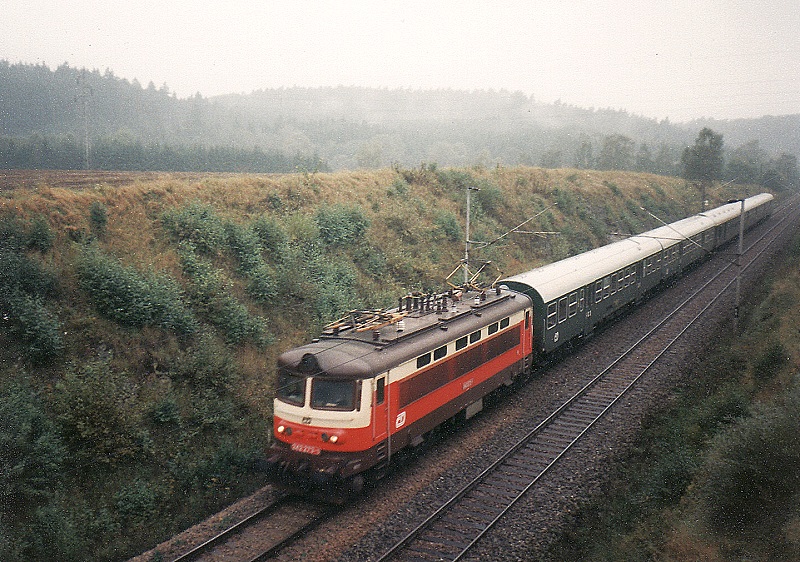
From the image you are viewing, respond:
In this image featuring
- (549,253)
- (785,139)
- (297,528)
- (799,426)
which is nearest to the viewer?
(799,426)

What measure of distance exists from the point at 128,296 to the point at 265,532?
8929 millimetres

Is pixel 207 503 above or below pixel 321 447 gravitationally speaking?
below

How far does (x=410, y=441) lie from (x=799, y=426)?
28.1 feet

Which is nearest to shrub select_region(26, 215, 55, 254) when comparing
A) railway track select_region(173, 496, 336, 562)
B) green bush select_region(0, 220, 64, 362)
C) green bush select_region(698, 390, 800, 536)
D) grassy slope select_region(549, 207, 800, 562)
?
green bush select_region(0, 220, 64, 362)

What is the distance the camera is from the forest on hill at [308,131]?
37.2m

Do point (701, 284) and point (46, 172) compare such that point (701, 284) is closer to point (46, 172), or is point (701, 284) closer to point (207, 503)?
point (207, 503)

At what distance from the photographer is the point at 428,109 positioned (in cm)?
17375

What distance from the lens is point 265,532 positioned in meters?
13.2

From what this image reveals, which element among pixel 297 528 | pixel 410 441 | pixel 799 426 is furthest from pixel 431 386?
pixel 799 426

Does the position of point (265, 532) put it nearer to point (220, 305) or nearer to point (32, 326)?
point (32, 326)

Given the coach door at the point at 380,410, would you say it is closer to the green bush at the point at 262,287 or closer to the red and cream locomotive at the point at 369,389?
the red and cream locomotive at the point at 369,389

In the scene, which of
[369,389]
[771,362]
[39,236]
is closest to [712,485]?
[369,389]

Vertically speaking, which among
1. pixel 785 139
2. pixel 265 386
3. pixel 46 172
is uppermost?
pixel 785 139

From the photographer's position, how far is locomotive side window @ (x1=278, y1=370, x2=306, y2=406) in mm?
13977
